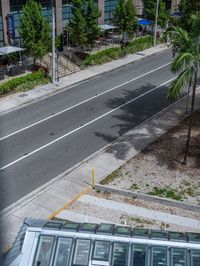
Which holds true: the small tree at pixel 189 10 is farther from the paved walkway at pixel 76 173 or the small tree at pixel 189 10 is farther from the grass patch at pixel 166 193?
the grass patch at pixel 166 193

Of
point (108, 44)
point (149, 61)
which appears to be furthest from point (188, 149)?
point (108, 44)

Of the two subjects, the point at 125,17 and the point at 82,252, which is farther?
the point at 125,17

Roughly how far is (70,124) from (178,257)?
1717 cm

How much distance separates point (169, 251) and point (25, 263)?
154 inches

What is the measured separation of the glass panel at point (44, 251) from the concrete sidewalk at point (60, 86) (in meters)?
19.2

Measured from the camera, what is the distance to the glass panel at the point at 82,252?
1079cm

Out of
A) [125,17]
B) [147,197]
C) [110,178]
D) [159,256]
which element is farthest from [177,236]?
[125,17]

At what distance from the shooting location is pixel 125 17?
45.6 meters

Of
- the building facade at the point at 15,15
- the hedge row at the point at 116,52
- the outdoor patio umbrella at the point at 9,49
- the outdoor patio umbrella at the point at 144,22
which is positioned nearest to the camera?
the outdoor patio umbrella at the point at 9,49

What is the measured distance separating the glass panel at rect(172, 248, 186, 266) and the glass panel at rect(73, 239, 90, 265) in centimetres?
234

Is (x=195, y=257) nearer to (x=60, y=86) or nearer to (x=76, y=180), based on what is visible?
(x=76, y=180)

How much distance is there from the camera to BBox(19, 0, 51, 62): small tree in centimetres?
3462

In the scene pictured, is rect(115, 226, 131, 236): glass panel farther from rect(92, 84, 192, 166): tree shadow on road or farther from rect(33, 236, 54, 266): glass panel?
rect(92, 84, 192, 166): tree shadow on road

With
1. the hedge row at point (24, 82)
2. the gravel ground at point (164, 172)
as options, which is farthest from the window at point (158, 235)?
the hedge row at point (24, 82)
